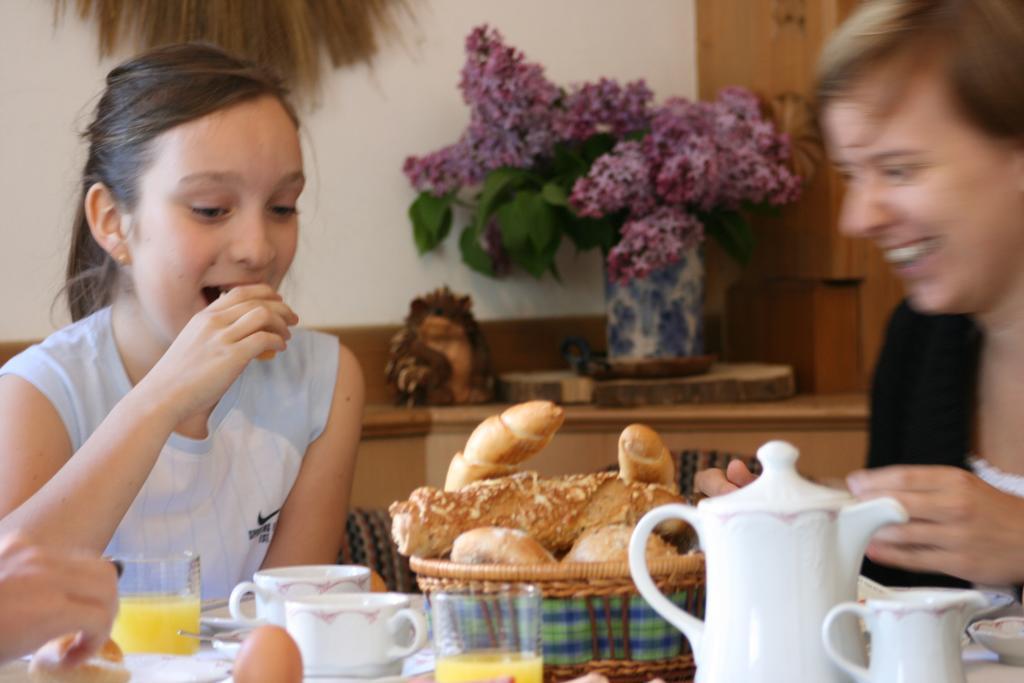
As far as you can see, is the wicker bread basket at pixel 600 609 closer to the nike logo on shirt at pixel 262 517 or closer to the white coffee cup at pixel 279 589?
the white coffee cup at pixel 279 589

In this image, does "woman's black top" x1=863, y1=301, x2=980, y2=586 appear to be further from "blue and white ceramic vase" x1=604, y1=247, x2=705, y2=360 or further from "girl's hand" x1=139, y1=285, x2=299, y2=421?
"blue and white ceramic vase" x1=604, y1=247, x2=705, y2=360

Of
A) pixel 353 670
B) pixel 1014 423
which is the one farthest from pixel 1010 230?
pixel 353 670

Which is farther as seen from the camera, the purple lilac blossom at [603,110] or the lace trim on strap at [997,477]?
the purple lilac blossom at [603,110]

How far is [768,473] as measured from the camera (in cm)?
83

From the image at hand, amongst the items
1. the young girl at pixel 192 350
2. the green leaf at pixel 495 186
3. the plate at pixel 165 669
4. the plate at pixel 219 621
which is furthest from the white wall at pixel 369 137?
the plate at pixel 165 669

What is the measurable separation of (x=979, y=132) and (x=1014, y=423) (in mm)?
345

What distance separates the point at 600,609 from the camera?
3.02 feet

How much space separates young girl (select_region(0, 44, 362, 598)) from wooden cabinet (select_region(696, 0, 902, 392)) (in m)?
1.16

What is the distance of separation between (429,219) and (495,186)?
0.42ft

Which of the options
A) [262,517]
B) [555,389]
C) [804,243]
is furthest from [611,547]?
[804,243]

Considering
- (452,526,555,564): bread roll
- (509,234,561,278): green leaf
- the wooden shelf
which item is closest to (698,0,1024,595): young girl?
(452,526,555,564): bread roll

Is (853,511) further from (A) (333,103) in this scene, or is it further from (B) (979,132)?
(A) (333,103)

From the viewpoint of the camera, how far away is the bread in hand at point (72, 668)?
848 mm

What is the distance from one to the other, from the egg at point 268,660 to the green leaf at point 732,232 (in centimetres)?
175
